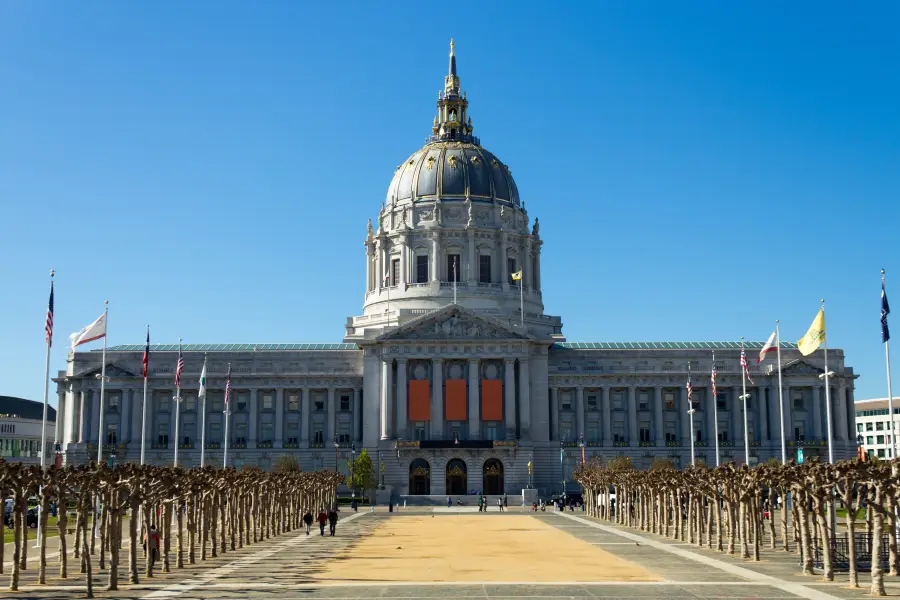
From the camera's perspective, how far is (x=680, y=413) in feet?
499

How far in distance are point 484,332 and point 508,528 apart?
207 feet

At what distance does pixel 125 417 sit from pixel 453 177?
57.2 metres

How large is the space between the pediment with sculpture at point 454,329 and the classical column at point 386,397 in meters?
3.77

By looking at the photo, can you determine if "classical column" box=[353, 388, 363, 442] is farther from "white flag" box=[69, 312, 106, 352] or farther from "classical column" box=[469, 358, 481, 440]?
"white flag" box=[69, 312, 106, 352]

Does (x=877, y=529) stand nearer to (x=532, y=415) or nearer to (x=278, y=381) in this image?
(x=532, y=415)

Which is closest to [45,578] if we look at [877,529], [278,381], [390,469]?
[877,529]

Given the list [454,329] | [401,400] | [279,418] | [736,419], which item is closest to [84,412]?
[279,418]

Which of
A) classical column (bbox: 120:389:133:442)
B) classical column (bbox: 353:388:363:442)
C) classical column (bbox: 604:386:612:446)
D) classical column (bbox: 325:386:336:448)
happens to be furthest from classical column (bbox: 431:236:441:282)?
classical column (bbox: 120:389:133:442)

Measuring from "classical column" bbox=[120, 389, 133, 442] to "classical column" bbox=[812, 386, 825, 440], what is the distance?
88507 mm

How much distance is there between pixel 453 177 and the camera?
559ft

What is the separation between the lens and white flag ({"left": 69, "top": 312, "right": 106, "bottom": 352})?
7094 cm

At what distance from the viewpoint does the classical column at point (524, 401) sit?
14485 centimetres

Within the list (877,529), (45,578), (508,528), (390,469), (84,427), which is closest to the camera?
(877,529)

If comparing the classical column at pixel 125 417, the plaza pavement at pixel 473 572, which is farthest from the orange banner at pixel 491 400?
the plaza pavement at pixel 473 572
